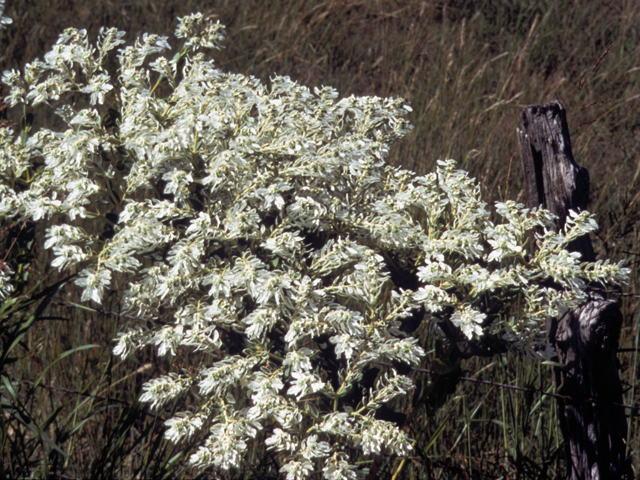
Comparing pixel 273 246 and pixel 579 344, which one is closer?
pixel 273 246

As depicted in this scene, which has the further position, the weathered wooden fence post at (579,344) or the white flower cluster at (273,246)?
the weathered wooden fence post at (579,344)

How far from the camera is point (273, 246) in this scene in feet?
4.55

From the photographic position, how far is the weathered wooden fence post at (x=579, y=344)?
65.5 inches

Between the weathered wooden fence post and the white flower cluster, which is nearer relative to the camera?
the white flower cluster

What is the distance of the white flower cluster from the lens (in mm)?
1388

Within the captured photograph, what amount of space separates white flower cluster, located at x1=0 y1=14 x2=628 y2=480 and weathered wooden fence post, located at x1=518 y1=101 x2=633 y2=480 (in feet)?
0.73

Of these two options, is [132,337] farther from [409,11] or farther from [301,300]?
[409,11]

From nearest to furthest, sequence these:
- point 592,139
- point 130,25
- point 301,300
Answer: point 301,300, point 592,139, point 130,25

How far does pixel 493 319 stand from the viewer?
5.41 feet

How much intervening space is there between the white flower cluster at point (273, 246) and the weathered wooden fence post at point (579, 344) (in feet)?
0.73

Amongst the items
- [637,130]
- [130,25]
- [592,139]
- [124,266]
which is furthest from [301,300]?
[130,25]

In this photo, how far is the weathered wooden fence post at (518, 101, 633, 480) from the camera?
166 centimetres

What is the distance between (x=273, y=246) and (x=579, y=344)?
96 centimetres

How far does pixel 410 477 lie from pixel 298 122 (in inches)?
49.4
